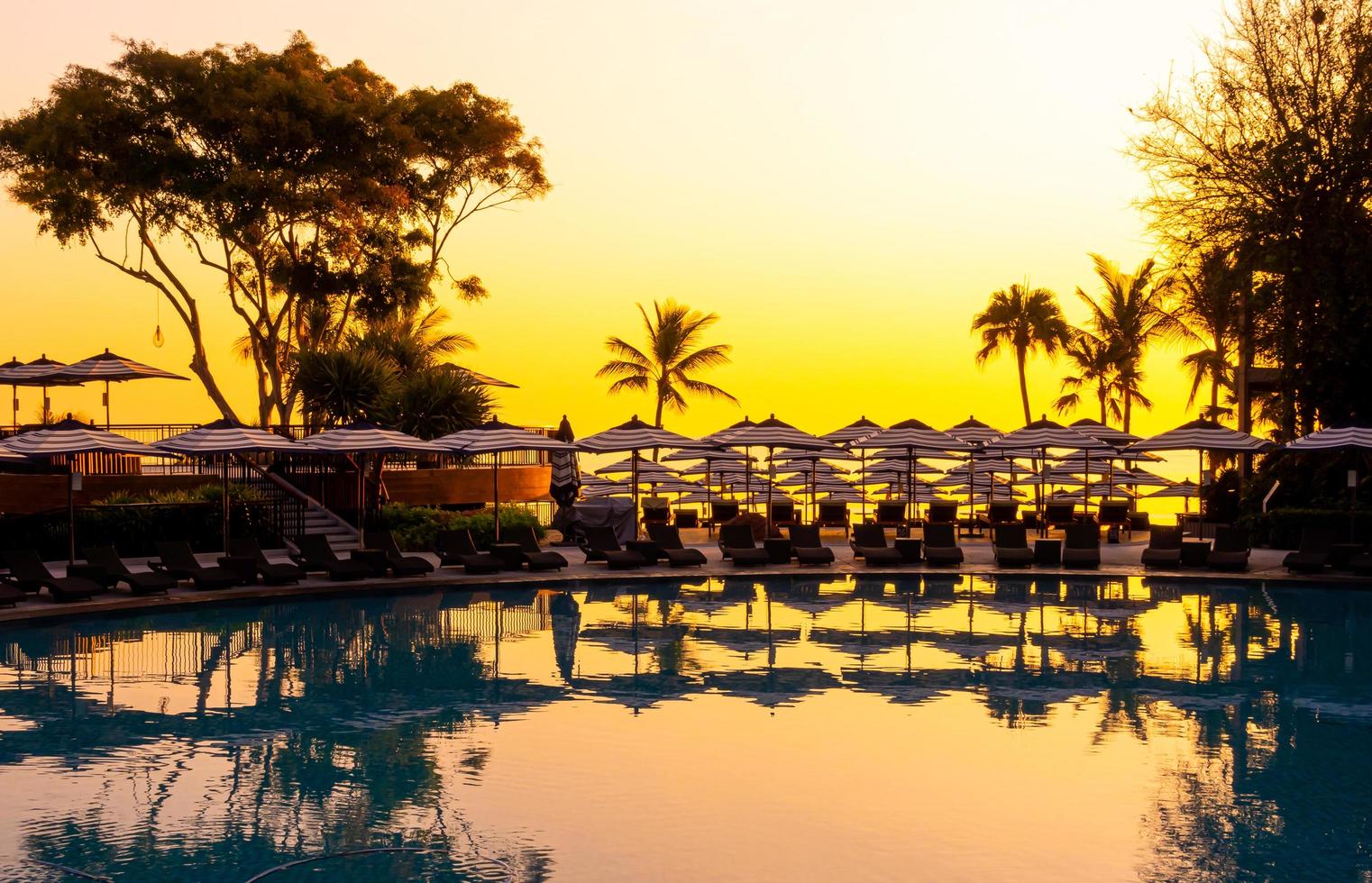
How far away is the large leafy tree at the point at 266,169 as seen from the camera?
130 feet

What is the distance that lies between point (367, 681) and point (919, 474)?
81.8 ft

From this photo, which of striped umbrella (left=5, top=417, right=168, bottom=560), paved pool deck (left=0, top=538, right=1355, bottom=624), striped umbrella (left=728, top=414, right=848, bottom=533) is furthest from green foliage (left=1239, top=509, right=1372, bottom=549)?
striped umbrella (left=5, top=417, right=168, bottom=560)

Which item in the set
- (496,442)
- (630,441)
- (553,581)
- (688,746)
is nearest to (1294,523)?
(630,441)

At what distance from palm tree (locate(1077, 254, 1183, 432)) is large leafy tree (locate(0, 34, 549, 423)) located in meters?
24.0

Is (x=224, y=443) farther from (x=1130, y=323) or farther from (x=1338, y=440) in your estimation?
(x=1130, y=323)

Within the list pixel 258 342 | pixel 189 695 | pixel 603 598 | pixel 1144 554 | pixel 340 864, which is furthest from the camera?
pixel 258 342

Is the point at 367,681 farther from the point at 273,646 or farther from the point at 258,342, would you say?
the point at 258,342

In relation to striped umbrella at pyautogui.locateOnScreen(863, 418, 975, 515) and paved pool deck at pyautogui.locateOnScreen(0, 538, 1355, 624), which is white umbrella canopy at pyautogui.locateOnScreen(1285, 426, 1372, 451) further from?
striped umbrella at pyautogui.locateOnScreen(863, 418, 975, 515)

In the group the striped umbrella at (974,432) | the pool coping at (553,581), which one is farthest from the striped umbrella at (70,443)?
the striped umbrella at (974,432)

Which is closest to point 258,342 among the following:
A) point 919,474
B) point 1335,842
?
point 919,474

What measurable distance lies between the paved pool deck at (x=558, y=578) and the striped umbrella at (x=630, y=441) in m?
2.23

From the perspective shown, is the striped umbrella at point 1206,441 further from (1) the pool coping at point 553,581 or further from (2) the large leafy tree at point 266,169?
(2) the large leafy tree at point 266,169

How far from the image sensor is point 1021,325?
177 feet

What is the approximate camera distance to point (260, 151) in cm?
4012
